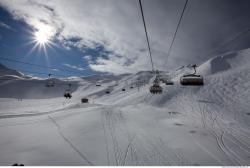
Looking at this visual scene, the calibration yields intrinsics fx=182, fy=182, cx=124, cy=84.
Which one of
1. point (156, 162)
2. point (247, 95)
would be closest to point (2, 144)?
point (156, 162)

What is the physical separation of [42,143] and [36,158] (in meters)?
3.30

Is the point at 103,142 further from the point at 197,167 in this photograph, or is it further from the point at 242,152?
the point at 242,152

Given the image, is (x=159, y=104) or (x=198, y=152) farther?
(x=159, y=104)

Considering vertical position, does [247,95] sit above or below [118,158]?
above

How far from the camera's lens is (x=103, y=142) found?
50.3 ft

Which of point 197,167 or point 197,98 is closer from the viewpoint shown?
point 197,167

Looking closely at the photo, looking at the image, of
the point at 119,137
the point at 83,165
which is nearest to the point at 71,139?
the point at 119,137

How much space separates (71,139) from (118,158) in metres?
5.96

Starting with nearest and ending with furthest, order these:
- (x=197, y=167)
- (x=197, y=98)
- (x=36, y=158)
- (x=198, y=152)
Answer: (x=197, y=167) < (x=36, y=158) < (x=198, y=152) < (x=197, y=98)

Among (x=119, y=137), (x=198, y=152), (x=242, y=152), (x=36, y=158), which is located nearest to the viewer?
(x=36, y=158)

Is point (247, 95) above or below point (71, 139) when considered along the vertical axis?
above

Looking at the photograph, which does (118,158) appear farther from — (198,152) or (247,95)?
(247,95)

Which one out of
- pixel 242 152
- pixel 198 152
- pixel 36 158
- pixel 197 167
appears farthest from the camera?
pixel 242 152

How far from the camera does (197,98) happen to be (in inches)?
2133
